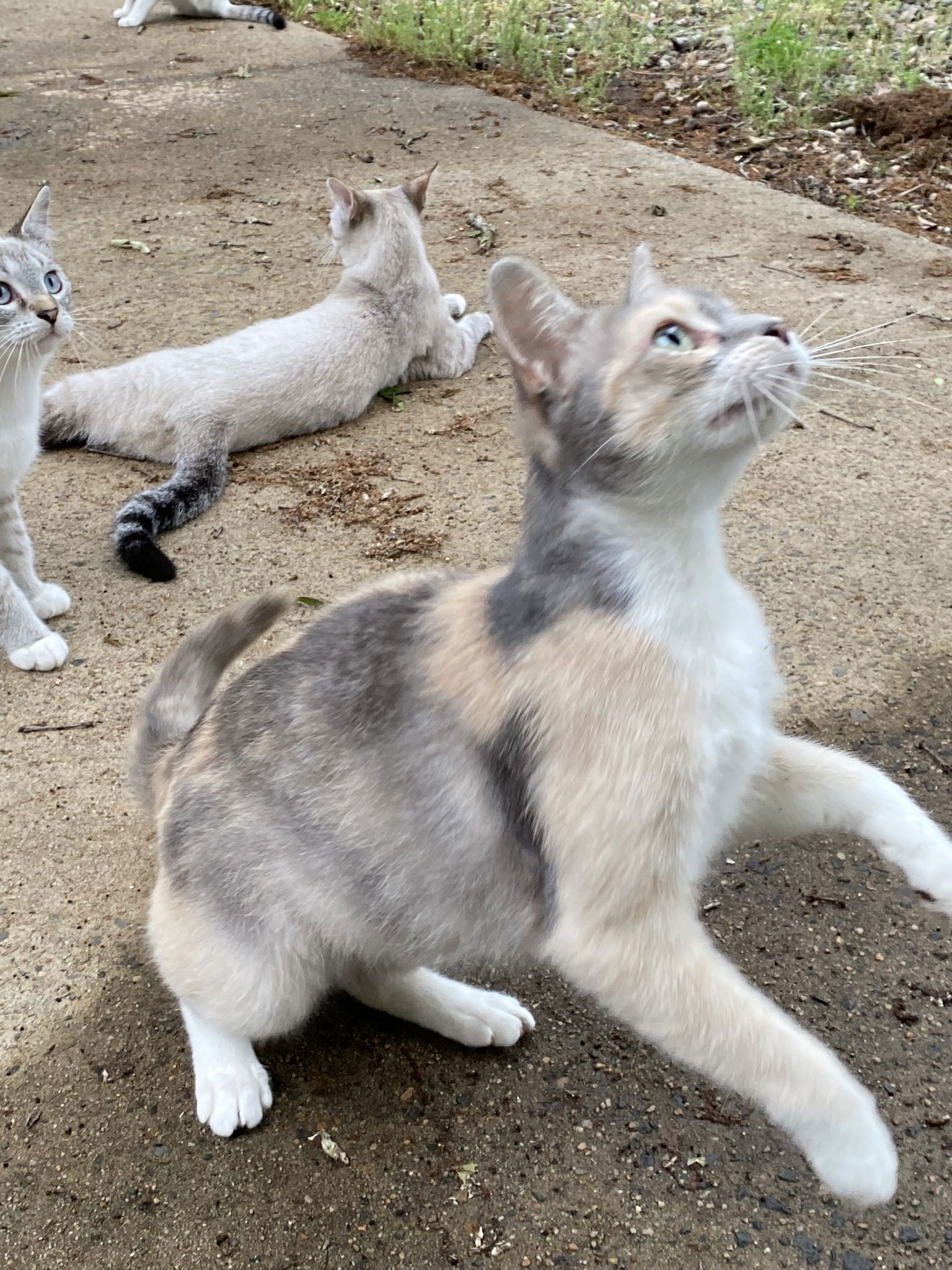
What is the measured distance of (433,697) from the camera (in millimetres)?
1997

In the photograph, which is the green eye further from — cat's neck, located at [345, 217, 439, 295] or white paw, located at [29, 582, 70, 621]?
cat's neck, located at [345, 217, 439, 295]

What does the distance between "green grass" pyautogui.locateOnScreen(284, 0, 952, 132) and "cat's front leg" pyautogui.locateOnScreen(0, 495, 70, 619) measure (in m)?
6.11

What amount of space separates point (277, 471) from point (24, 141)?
4768 mm

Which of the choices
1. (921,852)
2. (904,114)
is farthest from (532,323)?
(904,114)

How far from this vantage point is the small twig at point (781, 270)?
18.4 ft

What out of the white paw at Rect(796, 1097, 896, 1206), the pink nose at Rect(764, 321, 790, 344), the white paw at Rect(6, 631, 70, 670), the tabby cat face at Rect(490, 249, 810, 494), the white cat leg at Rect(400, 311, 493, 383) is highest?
the pink nose at Rect(764, 321, 790, 344)

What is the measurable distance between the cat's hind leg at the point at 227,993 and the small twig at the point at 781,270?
15.3 ft

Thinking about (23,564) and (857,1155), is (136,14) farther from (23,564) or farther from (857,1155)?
(857,1155)

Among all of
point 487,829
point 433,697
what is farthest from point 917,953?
point 433,697

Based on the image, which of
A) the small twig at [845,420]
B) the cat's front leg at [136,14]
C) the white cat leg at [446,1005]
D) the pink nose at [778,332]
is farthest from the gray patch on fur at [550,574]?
the cat's front leg at [136,14]

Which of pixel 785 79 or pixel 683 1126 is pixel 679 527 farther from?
pixel 785 79

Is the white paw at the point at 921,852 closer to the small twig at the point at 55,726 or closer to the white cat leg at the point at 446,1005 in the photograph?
the white cat leg at the point at 446,1005

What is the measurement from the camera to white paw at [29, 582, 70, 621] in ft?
12.4

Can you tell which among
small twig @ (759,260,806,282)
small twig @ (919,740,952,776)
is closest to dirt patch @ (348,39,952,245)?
small twig @ (759,260,806,282)
